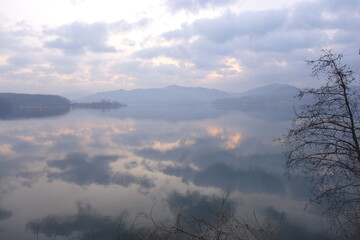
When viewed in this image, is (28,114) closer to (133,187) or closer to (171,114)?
(171,114)

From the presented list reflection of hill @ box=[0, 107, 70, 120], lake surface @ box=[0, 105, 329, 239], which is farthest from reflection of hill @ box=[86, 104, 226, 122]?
lake surface @ box=[0, 105, 329, 239]

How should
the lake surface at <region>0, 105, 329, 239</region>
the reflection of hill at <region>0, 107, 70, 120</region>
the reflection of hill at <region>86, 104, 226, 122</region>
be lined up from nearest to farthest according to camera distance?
the lake surface at <region>0, 105, 329, 239</region>, the reflection of hill at <region>86, 104, 226, 122</region>, the reflection of hill at <region>0, 107, 70, 120</region>

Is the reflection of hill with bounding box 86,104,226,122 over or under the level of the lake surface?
over

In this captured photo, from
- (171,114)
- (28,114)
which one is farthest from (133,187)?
(28,114)

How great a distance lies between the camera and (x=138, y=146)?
33281 millimetres

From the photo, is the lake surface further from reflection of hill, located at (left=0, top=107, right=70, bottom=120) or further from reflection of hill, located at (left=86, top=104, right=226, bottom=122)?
reflection of hill, located at (left=0, top=107, right=70, bottom=120)

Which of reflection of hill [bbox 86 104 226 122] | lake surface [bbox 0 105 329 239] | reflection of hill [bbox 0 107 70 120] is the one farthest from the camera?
reflection of hill [bbox 0 107 70 120]

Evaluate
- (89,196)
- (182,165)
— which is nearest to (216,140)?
(182,165)

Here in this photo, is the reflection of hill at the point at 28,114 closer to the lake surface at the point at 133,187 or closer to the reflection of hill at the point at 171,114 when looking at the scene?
the reflection of hill at the point at 171,114

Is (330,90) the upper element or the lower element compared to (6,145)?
upper

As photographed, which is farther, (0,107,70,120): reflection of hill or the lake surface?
(0,107,70,120): reflection of hill

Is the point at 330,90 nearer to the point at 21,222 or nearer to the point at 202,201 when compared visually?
the point at 202,201

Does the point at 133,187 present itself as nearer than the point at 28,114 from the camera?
Yes

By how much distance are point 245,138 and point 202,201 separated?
24479 mm
